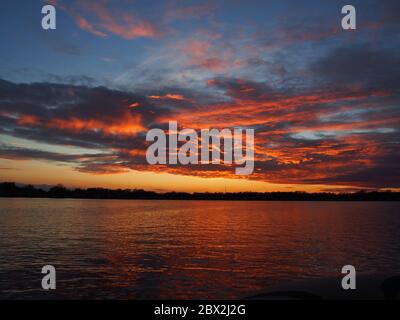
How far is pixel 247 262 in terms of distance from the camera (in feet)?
110

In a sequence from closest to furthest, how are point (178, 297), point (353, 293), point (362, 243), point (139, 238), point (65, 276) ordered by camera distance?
point (353, 293), point (178, 297), point (65, 276), point (362, 243), point (139, 238)

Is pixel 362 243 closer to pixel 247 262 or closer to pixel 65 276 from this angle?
pixel 247 262

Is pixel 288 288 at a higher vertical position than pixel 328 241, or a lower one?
higher

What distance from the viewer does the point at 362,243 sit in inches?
1917
